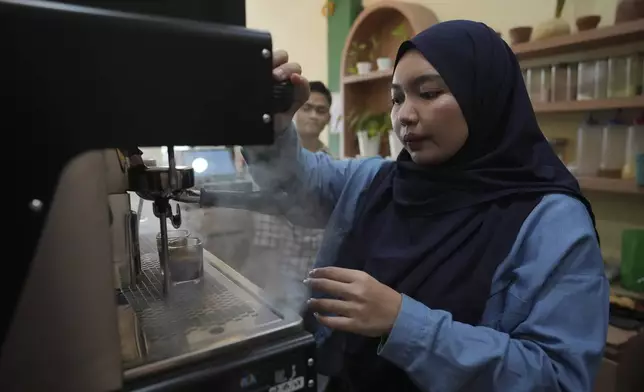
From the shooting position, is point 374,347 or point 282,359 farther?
point 374,347

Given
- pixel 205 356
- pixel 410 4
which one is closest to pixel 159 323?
pixel 205 356

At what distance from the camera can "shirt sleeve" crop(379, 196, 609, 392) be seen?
0.68 metres

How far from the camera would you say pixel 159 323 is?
0.66 meters

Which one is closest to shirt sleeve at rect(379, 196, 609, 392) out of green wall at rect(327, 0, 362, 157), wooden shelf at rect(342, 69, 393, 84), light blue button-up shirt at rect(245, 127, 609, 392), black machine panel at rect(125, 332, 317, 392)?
light blue button-up shirt at rect(245, 127, 609, 392)

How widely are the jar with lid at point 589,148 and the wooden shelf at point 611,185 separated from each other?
0.08m

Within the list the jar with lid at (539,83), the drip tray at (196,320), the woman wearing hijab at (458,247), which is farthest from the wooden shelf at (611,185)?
the drip tray at (196,320)

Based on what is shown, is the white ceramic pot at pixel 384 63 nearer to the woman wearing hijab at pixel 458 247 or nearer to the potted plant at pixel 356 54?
the potted plant at pixel 356 54

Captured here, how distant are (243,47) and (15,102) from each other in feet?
0.72

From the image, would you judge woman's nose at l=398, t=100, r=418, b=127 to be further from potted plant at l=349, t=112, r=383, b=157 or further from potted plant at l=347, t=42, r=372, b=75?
potted plant at l=347, t=42, r=372, b=75

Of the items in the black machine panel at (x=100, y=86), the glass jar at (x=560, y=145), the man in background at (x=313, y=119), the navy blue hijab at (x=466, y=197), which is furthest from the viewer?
the man in background at (x=313, y=119)

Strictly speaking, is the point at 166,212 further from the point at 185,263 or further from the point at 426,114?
the point at 426,114

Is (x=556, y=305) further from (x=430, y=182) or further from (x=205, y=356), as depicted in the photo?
(x=205, y=356)

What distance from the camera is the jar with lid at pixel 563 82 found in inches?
66.3

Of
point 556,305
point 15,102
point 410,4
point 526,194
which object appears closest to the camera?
point 15,102
